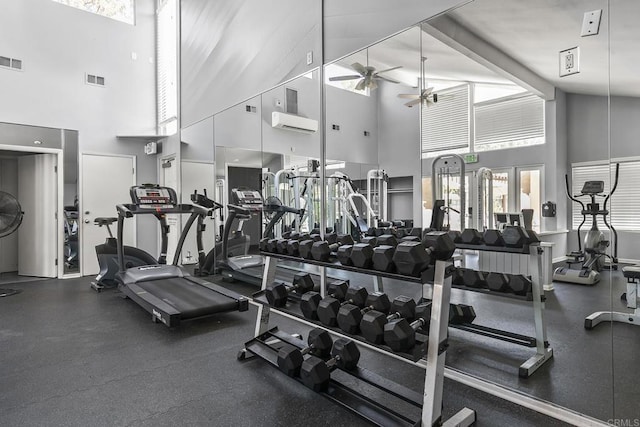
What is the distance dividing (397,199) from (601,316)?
158 centimetres

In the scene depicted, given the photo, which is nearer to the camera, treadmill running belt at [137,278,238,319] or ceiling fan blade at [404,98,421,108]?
ceiling fan blade at [404,98,421,108]

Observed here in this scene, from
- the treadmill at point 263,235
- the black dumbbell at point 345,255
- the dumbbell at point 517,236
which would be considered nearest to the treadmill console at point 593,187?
the dumbbell at point 517,236

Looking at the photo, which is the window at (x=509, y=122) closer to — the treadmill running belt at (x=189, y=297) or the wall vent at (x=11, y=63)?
the treadmill running belt at (x=189, y=297)

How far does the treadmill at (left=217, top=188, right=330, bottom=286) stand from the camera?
4.45m

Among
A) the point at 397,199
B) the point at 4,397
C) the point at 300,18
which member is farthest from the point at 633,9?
the point at 4,397

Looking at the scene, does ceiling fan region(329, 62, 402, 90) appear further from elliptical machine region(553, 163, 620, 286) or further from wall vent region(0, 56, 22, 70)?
wall vent region(0, 56, 22, 70)

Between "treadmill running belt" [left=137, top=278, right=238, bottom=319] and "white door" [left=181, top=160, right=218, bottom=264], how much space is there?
168 centimetres

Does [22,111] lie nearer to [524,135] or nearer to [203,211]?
[203,211]

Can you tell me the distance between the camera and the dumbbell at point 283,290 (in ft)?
7.81

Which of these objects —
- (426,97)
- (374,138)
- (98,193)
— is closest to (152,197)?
(98,193)

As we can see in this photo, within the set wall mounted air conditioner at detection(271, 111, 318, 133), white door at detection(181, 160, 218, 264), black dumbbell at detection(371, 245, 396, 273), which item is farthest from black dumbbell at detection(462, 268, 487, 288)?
white door at detection(181, 160, 218, 264)

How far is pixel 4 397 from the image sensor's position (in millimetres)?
2125

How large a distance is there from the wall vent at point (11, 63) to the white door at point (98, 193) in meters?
1.51

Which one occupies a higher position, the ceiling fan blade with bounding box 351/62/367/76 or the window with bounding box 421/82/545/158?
the ceiling fan blade with bounding box 351/62/367/76
